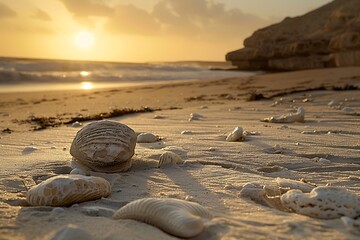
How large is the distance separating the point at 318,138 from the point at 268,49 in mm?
25735

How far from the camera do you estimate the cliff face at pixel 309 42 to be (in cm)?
2170

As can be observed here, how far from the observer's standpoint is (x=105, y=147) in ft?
7.79

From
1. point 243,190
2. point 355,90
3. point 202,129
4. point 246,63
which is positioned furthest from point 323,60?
point 243,190

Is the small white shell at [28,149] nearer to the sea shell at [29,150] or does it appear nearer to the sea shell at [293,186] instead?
the sea shell at [29,150]

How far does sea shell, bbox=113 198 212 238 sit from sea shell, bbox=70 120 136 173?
80cm

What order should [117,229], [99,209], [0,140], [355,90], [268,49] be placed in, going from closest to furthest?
1. [117,229]
2. [99,209]
3. [0,140]
4. [355,90]
5. [268,49]

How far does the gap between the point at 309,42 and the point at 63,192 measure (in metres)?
25.5

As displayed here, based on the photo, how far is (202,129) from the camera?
414 centimetres

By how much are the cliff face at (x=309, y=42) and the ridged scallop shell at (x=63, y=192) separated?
20.7 m

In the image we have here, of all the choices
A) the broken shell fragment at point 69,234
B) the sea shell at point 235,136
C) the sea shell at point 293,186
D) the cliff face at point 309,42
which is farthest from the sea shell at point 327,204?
the cliff face at point 309,42

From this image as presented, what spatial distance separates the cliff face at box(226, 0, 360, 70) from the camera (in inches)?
854

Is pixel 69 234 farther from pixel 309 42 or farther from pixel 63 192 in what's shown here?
pixel 309 42

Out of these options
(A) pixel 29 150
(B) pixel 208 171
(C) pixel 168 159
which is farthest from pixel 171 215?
(A) pixel 29 150

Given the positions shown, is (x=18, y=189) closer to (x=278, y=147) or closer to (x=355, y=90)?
(x=278, y=147)
